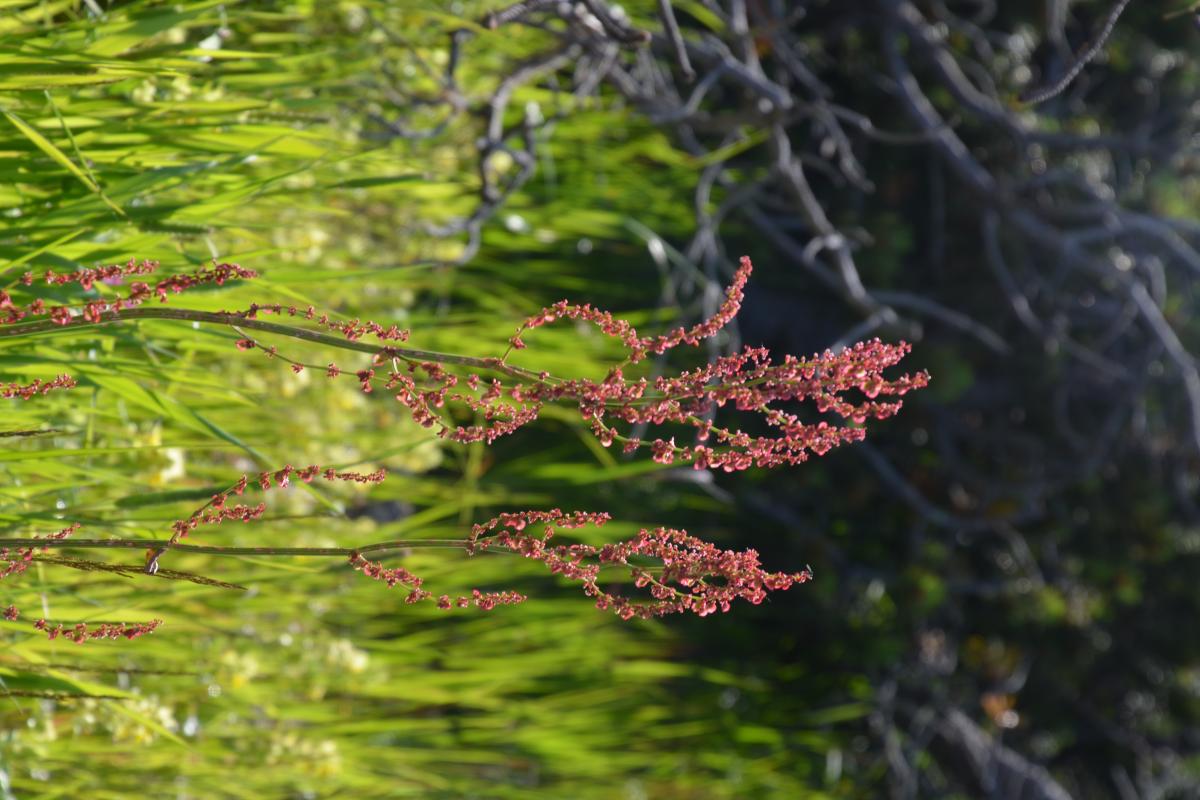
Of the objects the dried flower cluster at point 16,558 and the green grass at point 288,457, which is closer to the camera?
the dried flower cluster at point 16,558

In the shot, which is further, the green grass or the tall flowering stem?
the green grass

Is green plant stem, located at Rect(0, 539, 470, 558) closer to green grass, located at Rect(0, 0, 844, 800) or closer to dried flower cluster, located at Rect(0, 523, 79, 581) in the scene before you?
dried flower cluster, located at Rect(0, 523, 79, 581)

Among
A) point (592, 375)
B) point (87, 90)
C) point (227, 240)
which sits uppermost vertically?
point (87, 90)

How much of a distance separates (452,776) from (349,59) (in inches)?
48.3

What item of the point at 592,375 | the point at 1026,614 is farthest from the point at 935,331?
the point at 592,375

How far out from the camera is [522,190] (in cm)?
198

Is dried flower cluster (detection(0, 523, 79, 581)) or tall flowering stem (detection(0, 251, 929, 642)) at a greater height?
tall flowering stem (detection(0, 251, 929, 642))

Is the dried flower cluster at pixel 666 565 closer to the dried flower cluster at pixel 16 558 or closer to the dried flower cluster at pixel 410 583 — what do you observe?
the dried flower cluster at pixel 410 583

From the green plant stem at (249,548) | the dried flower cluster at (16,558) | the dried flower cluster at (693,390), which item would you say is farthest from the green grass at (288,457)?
the dried flower cluster at (693,390)

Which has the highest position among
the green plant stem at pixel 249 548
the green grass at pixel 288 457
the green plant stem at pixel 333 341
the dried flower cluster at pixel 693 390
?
the green plant stem at pixel 333 341

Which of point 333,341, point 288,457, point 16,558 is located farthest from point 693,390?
point 288,457

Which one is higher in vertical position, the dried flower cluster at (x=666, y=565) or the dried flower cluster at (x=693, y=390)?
the dried flower cluster at (x=693, y=390)

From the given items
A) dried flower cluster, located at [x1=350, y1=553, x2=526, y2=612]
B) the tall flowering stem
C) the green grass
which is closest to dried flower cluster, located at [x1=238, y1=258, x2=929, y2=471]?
the tall flowering stem

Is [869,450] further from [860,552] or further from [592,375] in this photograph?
[592,375]
